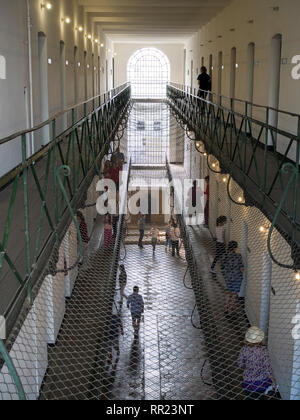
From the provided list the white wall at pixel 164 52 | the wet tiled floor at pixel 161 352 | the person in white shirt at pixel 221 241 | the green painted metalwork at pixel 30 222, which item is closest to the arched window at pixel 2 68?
the green painted metalwork at pixel 30 222

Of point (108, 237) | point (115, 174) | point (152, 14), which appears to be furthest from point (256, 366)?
point (152, 14)

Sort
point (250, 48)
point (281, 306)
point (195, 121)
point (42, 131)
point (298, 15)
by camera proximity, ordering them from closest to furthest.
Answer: point (281, 306) < point (298, 15) < point (42, 131) < point (250, 48) < point (195, 121)

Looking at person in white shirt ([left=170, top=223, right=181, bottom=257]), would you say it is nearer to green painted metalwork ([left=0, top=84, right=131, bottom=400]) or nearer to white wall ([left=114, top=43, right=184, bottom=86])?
green painted metalwork ([left=0, top=84, right=131, bottom=400])

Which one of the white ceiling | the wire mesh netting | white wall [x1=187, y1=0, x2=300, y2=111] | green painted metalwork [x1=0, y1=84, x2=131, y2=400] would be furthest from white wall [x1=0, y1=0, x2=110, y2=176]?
white wall [x1=187, y1=0, x2=300, y2=111]

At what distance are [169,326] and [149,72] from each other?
1139 cm

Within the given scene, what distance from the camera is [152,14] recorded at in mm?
7672

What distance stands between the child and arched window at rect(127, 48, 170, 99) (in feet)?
35.6

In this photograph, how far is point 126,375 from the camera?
11.7 feet

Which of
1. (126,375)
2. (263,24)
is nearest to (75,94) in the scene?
(263,24)

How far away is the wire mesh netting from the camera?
2777 mm

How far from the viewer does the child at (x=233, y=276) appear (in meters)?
3.79

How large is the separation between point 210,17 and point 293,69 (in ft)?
15.8

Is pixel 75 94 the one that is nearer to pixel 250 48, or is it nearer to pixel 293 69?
pixel 250 48

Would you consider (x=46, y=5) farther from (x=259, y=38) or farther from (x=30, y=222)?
(x=30, y=222)
